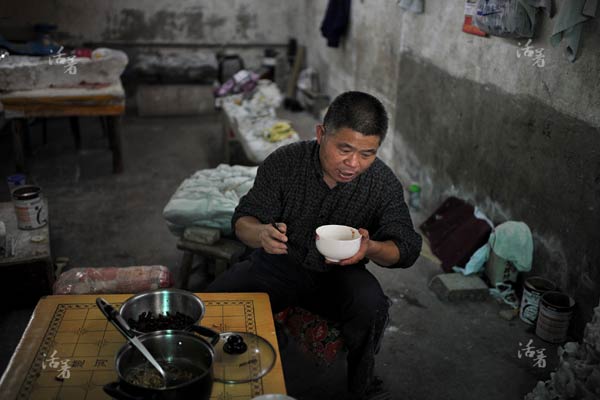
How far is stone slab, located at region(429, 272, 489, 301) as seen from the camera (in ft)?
12.9

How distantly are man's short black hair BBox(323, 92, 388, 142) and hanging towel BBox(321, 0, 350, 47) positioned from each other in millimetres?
5646

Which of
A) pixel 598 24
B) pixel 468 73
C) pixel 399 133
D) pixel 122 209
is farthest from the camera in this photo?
pixel 399 133

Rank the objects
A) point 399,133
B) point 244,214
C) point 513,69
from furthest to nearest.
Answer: point 399,133 → point 513,69 → point 244,214

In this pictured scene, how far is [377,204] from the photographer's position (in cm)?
272

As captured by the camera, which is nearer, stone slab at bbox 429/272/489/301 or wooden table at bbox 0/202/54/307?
wooden table at bbox 0/202/54/307

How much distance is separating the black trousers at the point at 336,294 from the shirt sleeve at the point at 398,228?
0.20m

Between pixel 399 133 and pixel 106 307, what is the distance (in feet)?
14.9

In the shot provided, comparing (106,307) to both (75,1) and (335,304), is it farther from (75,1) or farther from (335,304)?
(75,1)

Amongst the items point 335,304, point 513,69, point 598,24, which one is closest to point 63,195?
point 335,304

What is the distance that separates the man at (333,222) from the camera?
2469 mm

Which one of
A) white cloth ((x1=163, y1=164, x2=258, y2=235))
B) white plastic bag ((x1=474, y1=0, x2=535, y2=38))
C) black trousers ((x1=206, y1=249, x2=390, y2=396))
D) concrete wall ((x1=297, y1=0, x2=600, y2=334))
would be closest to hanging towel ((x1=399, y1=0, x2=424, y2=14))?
concrete wall ((x1=297, y1=0, x2=600, y2=334))

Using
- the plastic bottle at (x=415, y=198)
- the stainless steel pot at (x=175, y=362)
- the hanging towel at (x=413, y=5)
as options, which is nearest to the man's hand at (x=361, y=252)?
the stainless steel pot at (x=175, y=362)

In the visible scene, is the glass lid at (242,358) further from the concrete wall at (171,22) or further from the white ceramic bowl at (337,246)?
the concrete wall at (171,22)

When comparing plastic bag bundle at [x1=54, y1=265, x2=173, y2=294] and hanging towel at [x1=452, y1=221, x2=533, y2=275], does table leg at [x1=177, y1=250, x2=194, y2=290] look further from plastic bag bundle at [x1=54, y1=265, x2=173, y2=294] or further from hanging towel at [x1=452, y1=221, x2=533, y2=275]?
hanging towel at [x1=452, y1=221, x2=533, y2=275]
